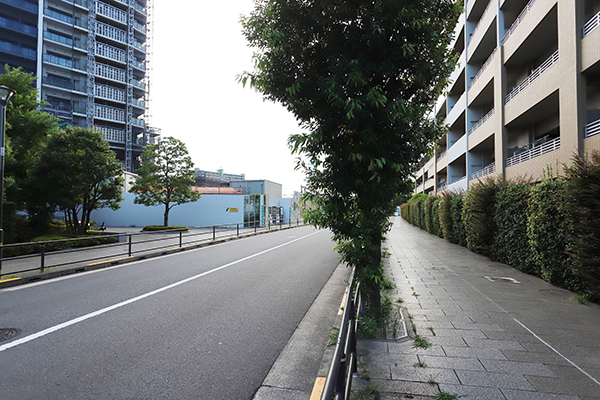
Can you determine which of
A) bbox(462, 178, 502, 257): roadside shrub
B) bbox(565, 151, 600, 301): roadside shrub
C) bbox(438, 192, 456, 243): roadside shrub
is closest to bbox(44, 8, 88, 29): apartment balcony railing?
bbox(438, 192, 456, 243): roadside shrub

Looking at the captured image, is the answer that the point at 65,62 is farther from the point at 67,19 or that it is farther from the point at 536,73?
the point at 536,73

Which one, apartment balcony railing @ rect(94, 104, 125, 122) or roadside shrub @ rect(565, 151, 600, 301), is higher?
Result: apartment balcony railing @ rect(94, 104, 125, 122)

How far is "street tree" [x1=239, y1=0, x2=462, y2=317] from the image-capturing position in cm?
424

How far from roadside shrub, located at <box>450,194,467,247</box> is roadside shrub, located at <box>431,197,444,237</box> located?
438 cm

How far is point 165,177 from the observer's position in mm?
33094

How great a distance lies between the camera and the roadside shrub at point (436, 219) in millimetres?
22156

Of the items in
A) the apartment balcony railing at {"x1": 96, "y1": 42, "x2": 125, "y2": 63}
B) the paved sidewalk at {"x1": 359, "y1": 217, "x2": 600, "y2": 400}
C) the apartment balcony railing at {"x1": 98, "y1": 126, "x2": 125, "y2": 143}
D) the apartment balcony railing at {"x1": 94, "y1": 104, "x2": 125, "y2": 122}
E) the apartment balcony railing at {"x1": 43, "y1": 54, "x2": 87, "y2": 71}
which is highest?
the apartment balcony railing at {"x1": 96, "y1": 42, "x2": 125, "y2": 63}

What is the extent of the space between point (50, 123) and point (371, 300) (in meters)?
27.1

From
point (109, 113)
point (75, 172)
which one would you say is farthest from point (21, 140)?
point (109, 113)

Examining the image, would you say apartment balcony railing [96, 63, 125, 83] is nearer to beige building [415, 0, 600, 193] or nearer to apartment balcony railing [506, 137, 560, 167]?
beige building [415, 0, 600, 193]

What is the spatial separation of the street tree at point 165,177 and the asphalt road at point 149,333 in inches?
965

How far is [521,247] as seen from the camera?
9656mm

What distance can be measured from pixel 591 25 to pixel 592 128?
3.31 metres

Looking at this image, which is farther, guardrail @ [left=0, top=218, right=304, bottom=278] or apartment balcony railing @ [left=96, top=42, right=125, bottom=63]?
apartment balcony railing @ [left=96, top=42, right=125, bottom=63]
